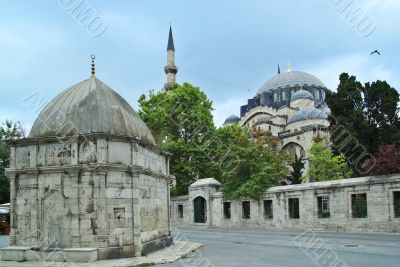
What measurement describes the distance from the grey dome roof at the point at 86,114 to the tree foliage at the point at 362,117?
17864mm

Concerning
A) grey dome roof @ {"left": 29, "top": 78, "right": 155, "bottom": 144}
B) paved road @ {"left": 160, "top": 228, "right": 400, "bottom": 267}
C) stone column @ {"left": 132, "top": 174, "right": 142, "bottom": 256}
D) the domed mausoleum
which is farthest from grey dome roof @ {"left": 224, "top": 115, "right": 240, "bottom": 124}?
stone column @ {"left": 132, "top": 174, "right": 142, "bottom": 256}

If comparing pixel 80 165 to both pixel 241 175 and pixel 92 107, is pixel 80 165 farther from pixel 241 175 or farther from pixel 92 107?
pixel 241 175

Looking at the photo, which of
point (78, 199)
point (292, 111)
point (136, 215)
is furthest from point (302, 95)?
point (78, 199)

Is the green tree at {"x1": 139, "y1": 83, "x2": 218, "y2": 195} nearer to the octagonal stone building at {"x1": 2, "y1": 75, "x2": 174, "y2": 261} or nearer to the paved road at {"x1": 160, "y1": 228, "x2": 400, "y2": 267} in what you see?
the paved road at {"x1": 160, "y1": 228, "x2": 400, "y2": 267}

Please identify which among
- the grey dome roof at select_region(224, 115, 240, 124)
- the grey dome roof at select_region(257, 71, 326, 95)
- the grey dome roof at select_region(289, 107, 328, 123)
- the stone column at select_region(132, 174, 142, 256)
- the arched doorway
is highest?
the grey dome roof at select_region(257, 71, 326, 95)

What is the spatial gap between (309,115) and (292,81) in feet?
61.3

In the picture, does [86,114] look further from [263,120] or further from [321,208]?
[263,120]

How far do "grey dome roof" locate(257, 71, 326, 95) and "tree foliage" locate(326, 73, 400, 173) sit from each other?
4629 cm

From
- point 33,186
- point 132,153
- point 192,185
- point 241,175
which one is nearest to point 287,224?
point 241,175

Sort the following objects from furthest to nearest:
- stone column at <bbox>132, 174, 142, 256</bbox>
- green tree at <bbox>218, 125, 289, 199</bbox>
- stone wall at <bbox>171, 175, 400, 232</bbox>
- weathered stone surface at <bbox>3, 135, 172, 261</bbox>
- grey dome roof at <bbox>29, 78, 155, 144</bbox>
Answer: green tree at <bbox>218, 125, 289, 199</bbox>
stone wall at <bbox>171, 175, 400, 232</bbox>
grey dome roof at <bbox>29, 78, 155, 144</bbox>
stone column at <bbox>132, 174, 142, 256</bbox>
weathered stone surface at <bbox>3, 135, 172, 261</bbox>

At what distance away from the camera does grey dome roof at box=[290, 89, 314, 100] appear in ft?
220

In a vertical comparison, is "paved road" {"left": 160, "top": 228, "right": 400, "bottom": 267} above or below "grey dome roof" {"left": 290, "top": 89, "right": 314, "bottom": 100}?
below

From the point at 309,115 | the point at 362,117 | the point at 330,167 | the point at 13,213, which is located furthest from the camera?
the point at 309,115

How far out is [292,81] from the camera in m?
75.0
